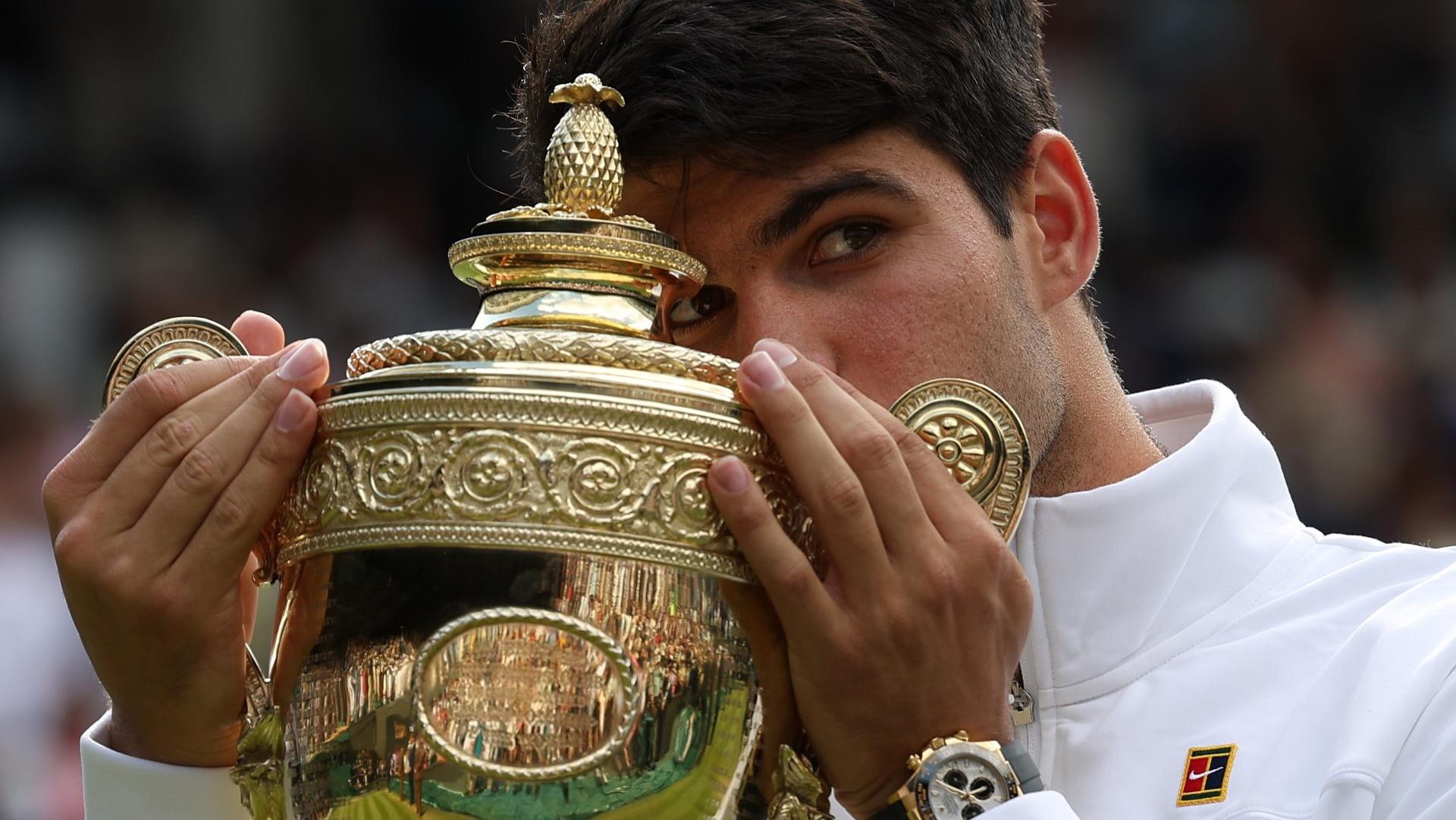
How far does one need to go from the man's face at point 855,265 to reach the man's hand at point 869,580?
727 mm

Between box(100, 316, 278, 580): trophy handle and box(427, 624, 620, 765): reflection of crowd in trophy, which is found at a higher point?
box(100, 316, 278, 580): trophy handle

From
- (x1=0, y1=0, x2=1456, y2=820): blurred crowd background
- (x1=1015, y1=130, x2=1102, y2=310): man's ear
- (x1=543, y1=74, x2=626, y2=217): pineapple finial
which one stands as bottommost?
(x1=0, y1=0, x2=1456, y2=820): blurred crowd background

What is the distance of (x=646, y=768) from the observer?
1896 mm

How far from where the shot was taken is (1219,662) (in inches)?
106

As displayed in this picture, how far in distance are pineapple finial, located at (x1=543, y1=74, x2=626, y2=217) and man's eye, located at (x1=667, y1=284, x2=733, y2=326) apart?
668 millimetres

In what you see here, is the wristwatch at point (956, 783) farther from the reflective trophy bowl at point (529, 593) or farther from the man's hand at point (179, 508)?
the man's hand at point (179, 508)

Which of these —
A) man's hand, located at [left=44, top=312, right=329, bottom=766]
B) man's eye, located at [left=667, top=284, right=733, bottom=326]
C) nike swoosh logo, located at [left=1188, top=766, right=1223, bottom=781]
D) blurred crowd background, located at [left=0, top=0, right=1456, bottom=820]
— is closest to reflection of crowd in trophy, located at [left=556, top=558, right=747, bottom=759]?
man's hand, located at [left=44, top=312, right=329, bottom=766]

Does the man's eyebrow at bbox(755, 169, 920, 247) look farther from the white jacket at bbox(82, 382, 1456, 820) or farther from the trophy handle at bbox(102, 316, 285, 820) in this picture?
the trophy handle at bbox(102, 316, 285, 820)

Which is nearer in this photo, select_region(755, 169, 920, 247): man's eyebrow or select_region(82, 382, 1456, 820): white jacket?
select_region(82, 382, 1456, 820): white jacket

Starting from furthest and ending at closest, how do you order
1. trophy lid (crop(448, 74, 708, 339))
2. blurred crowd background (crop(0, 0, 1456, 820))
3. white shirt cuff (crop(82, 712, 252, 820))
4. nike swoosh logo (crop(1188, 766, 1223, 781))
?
1. blurred crowd background (crop(0, 0, 1456, 820))
2. nike swoosh logo (crop(1188, 766, 1223, 781))
3. white shirt cuff (crop(82, 712, 252, 820))
4. trophy lid (crop(448, 74, 708, 339))

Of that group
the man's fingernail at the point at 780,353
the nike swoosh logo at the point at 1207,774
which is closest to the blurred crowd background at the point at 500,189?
the nike swoosh logo at the point at 1207,774

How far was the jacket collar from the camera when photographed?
2754 millimetres

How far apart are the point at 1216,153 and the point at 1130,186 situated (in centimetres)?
50

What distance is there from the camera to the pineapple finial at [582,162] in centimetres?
217
